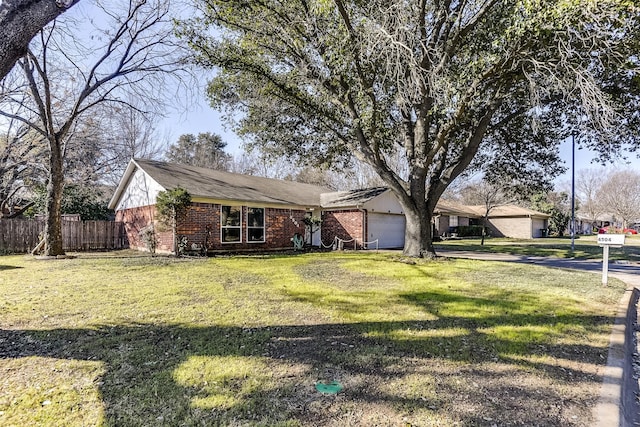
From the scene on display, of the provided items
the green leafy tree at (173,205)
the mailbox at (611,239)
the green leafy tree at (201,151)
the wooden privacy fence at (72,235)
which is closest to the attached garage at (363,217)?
the green leafy tree at (173,205)

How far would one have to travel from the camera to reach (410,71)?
8906 mm

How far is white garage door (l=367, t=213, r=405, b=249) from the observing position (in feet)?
64.1

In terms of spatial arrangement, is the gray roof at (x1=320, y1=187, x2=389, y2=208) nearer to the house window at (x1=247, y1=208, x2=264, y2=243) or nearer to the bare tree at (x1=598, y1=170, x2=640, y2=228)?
the house window at (x1=247, y1=208, x2=264, y2=243)

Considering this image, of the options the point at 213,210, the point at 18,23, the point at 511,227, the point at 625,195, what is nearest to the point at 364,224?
the point at 213,210

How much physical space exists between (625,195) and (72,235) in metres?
59.9

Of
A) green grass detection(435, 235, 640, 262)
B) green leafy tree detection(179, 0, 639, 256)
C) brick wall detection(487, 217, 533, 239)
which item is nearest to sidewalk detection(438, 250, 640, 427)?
green leafy tree detection(179, 0, 639, 256)

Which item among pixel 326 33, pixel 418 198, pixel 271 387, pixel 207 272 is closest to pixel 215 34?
pixel 326 33

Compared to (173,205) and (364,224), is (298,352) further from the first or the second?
(364,224)

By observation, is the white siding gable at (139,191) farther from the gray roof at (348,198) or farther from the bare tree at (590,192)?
the bare tree at (590,192)

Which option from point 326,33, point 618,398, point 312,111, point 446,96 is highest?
point 326,33

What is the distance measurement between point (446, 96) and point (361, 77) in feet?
10.1

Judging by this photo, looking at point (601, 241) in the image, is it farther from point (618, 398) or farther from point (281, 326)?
point (281, 326)

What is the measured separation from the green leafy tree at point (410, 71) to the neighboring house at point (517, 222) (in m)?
24.3

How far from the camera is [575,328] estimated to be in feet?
16.3
